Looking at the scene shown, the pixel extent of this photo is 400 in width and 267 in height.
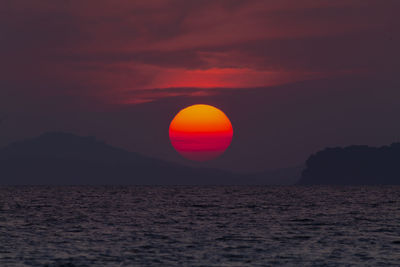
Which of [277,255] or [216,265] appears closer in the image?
[216,265]

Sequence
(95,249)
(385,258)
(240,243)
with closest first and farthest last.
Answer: (385,258) < (95,249) < (240,243)

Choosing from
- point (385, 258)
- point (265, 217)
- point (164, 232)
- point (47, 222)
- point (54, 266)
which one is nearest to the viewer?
point (54, 266)

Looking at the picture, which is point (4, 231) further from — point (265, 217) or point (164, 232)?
point (265, 217)

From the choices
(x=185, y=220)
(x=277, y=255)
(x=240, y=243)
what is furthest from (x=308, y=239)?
(x=185, y=220)

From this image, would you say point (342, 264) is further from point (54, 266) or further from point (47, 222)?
point (47, 222)

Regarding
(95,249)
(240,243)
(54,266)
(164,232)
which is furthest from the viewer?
(164,232)

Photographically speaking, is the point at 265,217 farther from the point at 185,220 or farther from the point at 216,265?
the point at 216,265

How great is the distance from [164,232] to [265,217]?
23.2 meters

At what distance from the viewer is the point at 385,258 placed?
134 feet

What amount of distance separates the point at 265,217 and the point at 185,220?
11.6 m

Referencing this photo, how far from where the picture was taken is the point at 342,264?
3831 cm

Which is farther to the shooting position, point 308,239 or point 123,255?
point 308,239

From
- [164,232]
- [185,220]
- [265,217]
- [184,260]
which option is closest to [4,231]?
[164,232]

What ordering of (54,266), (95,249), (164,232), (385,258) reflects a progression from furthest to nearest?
(164,232), (95,249), (385,258), (54,266)
